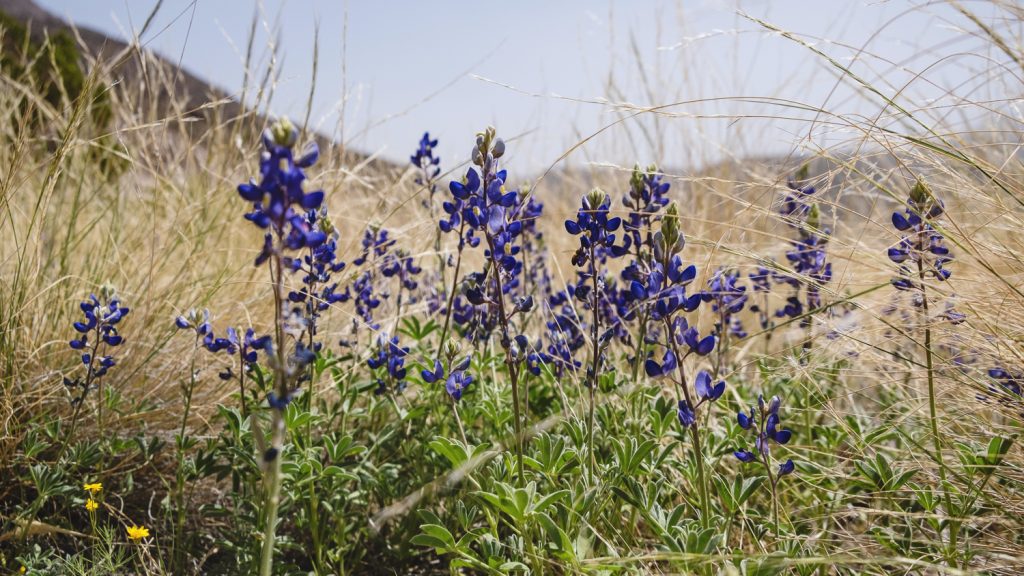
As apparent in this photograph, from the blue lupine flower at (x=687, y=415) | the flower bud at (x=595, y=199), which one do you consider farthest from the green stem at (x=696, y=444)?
the flower bud at (x=595, y=199)

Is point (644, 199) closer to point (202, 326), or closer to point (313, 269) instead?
point (313, 269)

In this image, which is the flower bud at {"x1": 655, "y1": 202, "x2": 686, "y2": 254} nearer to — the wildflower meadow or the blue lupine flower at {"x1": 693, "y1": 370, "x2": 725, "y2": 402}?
the wildflower meadow

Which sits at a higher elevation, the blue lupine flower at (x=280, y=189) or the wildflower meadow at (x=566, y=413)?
the blue lupine flower at (x=280, y=189)

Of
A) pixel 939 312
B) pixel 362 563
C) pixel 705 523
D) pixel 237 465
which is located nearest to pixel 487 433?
pixel 362 563

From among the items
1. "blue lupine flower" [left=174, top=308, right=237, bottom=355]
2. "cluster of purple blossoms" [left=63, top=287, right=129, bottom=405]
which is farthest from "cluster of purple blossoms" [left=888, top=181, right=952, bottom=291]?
"cluster of purple blossoms" [left=63, top=287, right=129, bottom=405]

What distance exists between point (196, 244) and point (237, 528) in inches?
67.6

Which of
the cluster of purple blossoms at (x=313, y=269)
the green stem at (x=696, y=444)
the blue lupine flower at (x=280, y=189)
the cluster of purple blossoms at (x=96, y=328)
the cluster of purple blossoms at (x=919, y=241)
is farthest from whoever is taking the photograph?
the cluster of purple blossoms at (x=96, y=328)

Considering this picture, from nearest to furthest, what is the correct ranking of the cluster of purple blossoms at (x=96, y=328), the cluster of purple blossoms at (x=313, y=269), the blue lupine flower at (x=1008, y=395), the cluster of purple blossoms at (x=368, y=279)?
the blue lupine flower at (x=1008, y=395) → the cluster of purple blossoms at (x=313, y=269) → the cluster of purple blossoms at (x=96, y=328) → the cluster of purple blossoms at (x=368, y=279)

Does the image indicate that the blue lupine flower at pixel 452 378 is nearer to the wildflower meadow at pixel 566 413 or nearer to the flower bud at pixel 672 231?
the wildflower meadow at pixel 566 413

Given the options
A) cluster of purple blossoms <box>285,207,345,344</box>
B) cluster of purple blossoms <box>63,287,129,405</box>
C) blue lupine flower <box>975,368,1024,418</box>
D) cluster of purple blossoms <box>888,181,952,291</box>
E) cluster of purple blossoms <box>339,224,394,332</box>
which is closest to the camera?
blue lupine flower <box>975,368,1024,418</box>

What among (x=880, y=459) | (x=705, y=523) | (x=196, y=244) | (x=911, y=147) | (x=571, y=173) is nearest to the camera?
(x=705, y=523)

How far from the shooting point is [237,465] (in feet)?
7.63

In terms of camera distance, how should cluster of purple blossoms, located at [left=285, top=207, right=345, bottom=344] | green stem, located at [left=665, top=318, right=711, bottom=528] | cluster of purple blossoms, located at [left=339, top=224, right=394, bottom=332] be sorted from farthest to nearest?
cluster of purple blossoms, located at [left=339, top=224, right=394, bottom=332] < cluster of purple blossoms, located at [left=285, top=207, right=345, bottom=344] < green stem, located at [left=665, top=318, right=711, bottom=528]

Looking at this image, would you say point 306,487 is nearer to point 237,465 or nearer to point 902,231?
point 237,465
